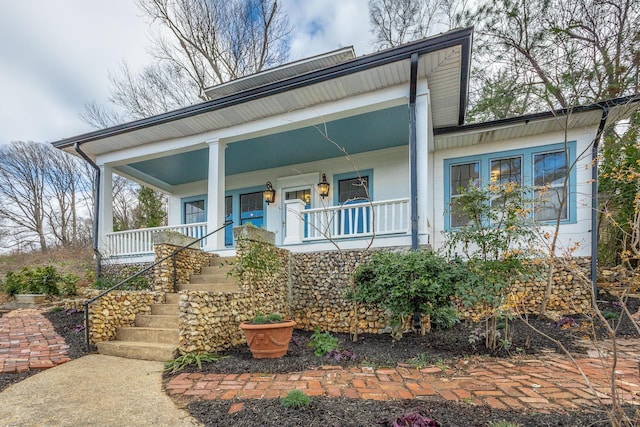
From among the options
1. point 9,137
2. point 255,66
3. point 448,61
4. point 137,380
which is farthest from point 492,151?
point 9,137

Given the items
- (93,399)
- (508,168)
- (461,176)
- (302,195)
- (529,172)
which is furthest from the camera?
(302,195)

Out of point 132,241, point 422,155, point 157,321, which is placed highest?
point 422,155

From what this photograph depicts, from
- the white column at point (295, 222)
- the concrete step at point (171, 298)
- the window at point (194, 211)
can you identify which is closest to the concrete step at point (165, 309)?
the concrete step at point (171, 298)

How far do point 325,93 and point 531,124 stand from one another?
12.6 feet

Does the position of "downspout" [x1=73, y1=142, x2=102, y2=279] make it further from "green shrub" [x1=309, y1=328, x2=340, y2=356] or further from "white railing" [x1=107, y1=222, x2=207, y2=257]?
"green shrub" [x1=309, y1=328, x2=340, y2=356]

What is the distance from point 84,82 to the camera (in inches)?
460

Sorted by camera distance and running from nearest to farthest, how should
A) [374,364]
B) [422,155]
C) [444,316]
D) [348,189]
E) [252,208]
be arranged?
[374,364]
[444,316]
[422,155]
[348,189]
[252,208]

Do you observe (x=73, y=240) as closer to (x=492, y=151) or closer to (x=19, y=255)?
(x=19, y=255)

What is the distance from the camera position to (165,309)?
4.49 meters

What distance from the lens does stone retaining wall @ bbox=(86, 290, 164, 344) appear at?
13.2ft

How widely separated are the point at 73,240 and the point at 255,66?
12221mm

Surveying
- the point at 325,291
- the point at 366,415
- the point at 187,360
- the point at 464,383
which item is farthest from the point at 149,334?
the point at 464,383

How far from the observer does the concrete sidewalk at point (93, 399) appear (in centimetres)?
223

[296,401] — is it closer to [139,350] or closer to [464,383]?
[464,383]
